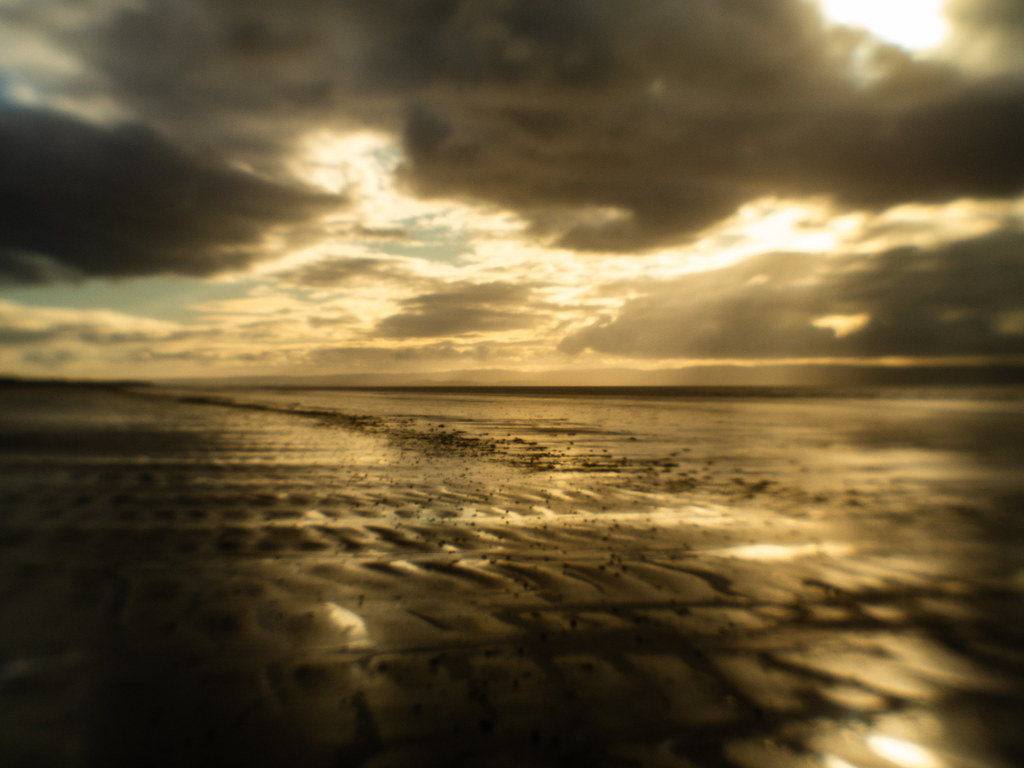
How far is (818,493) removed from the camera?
10.9 metres

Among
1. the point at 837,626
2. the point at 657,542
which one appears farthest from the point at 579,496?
the point at 837,626

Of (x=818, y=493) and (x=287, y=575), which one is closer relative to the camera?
(x=287, y=575)

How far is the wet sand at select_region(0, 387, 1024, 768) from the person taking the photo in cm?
324

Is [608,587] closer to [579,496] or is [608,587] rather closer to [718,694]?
[718,694]

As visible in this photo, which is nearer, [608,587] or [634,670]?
[634,670]

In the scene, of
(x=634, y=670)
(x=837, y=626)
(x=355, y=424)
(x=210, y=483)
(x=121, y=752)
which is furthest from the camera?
(x=355, y=424)

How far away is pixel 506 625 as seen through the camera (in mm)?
4730

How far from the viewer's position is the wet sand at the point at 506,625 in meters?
3.24

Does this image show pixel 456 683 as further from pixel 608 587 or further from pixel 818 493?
pixel 818 493

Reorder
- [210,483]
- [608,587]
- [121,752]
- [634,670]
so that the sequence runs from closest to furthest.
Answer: [121,752], [634,670], [608,587], [210,483]

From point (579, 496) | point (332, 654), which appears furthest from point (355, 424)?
point (332, 654)

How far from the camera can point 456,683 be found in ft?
12.5

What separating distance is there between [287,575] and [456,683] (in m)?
3.10

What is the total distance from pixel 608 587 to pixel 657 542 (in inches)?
79.6
